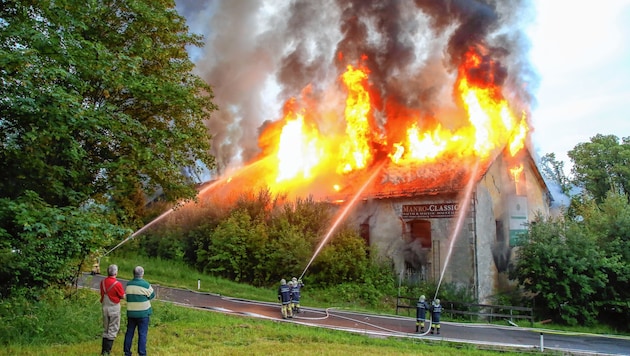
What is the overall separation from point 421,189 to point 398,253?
3.90 meters

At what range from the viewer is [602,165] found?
41375mm

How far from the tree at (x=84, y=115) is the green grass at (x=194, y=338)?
1.22m

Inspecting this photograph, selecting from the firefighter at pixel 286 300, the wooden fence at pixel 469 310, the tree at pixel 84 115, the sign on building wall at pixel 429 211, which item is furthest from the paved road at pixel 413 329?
the sign on building wall at pixel 429 211

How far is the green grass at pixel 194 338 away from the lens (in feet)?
30.3

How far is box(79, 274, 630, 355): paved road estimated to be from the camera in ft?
46.6

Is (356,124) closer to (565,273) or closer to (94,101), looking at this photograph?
(565,273)

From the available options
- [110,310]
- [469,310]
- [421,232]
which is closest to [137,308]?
[110,310]

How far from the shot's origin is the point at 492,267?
24406mm

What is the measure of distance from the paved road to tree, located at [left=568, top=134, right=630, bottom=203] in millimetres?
26761

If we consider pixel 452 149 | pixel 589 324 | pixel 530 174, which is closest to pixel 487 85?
pixel 452 149

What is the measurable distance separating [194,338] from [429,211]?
1678cm

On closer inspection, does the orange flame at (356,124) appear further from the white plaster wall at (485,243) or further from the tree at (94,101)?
the tree at (94,101)

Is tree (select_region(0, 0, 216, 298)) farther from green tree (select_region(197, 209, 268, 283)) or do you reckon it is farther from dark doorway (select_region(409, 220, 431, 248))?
dark doorway (select_region(409, 220, 431, 248))

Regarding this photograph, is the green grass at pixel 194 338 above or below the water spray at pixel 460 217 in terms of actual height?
below
